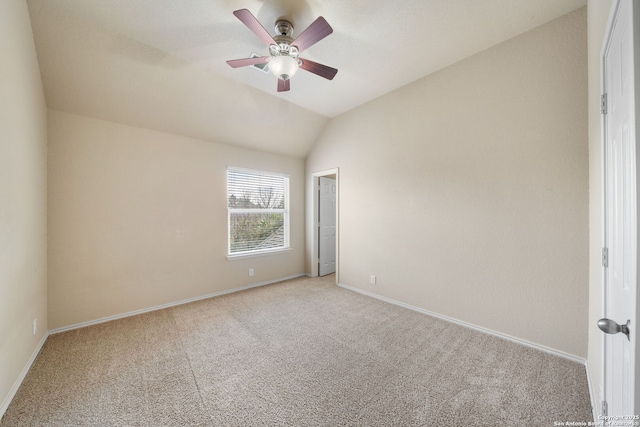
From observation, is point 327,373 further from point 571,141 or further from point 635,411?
point 571,141

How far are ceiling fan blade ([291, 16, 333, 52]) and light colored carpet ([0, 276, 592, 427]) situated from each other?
2.61 metres

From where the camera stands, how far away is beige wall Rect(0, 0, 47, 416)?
1620 mm

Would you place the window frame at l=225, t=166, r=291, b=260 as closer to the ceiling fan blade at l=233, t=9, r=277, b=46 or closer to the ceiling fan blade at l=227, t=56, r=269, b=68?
the ceiling fan blade at l=227, t=56, r=269, b=68

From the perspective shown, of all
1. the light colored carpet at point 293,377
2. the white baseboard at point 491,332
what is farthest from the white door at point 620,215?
the white baseboard at point 491,332

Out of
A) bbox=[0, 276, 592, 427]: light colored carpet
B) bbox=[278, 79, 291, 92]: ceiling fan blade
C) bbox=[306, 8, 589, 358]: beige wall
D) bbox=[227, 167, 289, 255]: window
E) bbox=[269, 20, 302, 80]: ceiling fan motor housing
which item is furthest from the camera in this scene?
bbox=[227, 167, 289, 255]: window

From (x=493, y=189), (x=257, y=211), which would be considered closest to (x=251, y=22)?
(x=493, y=189)

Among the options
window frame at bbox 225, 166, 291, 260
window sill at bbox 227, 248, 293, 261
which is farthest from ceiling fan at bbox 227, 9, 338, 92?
window sill at bbox 227, 248, 293, 261

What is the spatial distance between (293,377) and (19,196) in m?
2.57

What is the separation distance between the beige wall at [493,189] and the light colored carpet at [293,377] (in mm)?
415

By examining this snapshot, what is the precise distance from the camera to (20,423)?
1.52 meters

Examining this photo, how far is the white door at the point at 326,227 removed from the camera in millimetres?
4983

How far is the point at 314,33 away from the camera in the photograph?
1.78 m

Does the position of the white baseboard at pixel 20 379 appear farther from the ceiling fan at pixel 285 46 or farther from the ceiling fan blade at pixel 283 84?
the ceiling fan blade at pixel 283 84

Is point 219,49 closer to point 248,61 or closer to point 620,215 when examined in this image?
point 248,61
